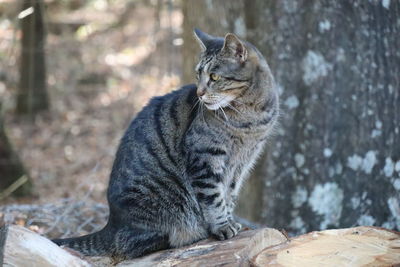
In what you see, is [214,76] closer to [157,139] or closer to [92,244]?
[157,139]

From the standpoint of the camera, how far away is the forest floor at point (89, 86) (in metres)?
7.47

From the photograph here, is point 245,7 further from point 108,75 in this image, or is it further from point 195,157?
point 108,75

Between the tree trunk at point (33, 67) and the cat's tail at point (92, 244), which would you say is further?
the tree trunk at point (33, 67)

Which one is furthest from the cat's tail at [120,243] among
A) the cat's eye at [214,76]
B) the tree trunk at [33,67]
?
the tree trunk at [33,67]

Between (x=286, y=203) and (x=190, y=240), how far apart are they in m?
1.40

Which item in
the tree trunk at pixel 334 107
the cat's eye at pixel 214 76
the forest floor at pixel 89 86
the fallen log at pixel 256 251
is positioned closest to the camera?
the fallen log at pixel 256 251

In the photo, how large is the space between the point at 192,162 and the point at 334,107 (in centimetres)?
156

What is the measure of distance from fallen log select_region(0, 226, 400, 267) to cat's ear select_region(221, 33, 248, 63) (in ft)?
3.49

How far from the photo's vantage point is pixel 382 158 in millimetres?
4348

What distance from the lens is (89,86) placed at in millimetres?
9453

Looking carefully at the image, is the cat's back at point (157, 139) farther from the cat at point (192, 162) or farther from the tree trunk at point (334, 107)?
the tree trunk at point (334, 107)

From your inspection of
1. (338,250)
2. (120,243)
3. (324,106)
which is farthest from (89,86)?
(338,250)

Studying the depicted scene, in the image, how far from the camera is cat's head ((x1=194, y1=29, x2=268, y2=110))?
3.34 m

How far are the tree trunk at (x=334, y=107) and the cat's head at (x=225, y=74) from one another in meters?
1.10
